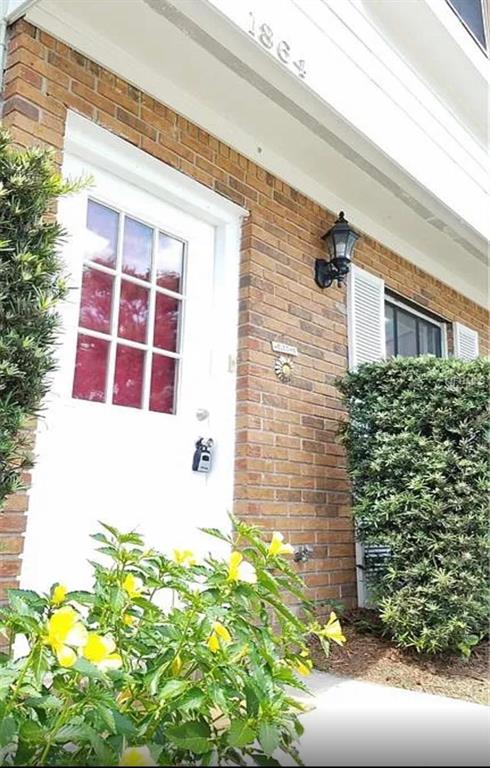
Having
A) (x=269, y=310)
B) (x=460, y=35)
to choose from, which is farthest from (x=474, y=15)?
(x=269, y=310)

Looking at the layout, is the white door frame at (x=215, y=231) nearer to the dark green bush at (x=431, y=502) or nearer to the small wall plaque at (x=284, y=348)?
the small wall plaque at (x=284, y=348)

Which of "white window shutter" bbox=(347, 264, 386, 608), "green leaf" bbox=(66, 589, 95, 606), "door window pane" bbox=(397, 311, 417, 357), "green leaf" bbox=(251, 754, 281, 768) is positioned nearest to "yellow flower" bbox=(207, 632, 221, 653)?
"green leaf" bbox=(66, 589, 95, 606)

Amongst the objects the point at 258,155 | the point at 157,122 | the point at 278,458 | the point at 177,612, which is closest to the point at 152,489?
the point at 278,458

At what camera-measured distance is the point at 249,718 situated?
61.4 inches

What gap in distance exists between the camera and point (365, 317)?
15.1 ft

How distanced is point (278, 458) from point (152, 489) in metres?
0.86

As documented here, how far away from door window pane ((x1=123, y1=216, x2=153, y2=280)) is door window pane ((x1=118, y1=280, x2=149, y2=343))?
79 mm

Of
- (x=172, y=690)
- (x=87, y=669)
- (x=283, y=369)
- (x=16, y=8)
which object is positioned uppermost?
(x=16, y=8)

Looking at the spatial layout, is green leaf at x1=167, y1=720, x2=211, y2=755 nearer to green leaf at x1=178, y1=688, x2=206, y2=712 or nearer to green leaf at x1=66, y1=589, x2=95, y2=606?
green leaf at x1=178, y1=688, x2=206, y2=712

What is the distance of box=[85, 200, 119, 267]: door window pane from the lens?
10.0 feet

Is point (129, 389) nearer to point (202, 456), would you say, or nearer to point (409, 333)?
point (202, 456)

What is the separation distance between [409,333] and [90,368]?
3407mm

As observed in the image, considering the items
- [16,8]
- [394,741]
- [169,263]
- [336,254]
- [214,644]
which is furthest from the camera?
[336,254]

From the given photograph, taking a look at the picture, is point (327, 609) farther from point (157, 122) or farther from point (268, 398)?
point (157, 122)
